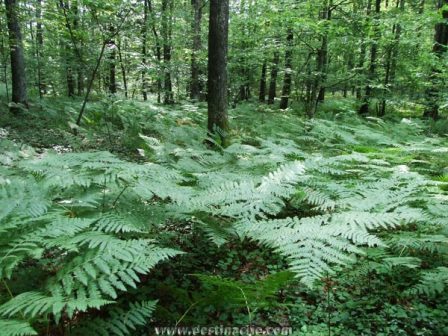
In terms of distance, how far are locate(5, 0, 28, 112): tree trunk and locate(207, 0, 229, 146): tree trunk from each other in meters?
5.49

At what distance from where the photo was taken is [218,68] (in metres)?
6.03

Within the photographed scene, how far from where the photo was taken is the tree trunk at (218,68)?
582 centimetres

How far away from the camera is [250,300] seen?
203 centimetres

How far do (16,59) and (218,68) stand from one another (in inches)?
283

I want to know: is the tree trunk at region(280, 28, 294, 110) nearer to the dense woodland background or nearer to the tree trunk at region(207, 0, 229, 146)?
the tree trunk at region(207, 0, 229, 146)

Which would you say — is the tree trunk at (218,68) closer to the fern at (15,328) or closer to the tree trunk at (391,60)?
the fern at (15,328)

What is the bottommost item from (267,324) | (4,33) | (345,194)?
(267,324)

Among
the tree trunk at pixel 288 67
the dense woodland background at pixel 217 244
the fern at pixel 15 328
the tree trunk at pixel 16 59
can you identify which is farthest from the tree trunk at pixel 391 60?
the fern at pixel 15 328

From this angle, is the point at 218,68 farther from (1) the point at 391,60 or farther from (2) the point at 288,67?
(2) the point at 288,67

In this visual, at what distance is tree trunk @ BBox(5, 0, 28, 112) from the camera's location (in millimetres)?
8883

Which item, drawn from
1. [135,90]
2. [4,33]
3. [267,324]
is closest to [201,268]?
[267,324]

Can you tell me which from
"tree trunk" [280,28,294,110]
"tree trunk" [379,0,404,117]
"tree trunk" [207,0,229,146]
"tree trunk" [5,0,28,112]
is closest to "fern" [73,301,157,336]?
"tree trunk" [207,0,229,146]

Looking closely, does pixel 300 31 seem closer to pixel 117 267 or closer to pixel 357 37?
pixel 357 37

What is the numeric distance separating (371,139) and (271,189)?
5178 millimetres
